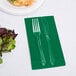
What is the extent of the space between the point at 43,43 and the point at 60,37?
9cm

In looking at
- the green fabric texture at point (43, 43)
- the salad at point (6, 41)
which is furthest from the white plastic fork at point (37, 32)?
the salad at point (6, 41)

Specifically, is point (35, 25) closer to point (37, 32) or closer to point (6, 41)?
point (37, 32)

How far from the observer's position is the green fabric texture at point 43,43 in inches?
31.3

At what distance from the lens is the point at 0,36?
2.56 ft

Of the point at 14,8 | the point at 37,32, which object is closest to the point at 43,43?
the point at 37,32

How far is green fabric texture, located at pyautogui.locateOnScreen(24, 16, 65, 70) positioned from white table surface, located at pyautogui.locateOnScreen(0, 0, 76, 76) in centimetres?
2

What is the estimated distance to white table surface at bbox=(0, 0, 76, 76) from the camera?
0.77 m

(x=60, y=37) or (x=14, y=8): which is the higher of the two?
(x=14, y=8)

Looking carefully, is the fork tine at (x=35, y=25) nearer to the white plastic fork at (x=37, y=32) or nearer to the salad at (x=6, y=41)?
the white plastic fork at (x=37, y=32)

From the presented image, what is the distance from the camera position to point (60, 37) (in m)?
0.89

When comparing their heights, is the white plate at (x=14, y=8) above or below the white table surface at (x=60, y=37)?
above

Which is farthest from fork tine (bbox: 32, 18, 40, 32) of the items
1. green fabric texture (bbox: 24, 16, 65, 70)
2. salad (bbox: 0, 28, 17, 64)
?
salad (bbox: 0, 28, 17, 64)

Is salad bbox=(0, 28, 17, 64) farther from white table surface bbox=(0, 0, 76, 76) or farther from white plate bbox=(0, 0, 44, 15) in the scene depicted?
white plate bbox=(0, 0, 44, 15)

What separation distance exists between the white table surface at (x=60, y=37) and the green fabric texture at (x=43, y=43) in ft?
0.06
